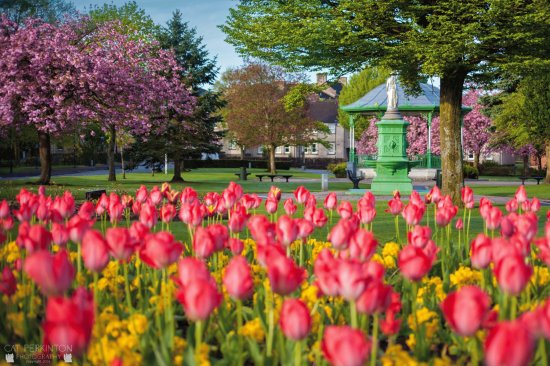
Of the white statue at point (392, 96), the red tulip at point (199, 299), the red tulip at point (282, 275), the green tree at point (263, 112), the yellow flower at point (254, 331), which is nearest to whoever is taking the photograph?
the red tulip at point (199, 299)

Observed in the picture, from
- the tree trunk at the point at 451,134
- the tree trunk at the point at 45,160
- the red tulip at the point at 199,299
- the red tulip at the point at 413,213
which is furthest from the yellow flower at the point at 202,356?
the tree trunk at the point at 45,160

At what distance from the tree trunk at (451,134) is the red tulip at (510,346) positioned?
1822 centimetres

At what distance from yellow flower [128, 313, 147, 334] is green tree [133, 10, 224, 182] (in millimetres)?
36832

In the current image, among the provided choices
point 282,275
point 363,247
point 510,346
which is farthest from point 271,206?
point 510,346

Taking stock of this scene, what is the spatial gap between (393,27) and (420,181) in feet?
79.1

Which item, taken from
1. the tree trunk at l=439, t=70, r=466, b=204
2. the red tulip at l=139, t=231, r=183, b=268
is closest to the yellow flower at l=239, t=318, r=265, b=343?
the red tulip at l=139, t=231, r=183, b=268

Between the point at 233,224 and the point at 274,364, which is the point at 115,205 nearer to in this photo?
the point at 233,224

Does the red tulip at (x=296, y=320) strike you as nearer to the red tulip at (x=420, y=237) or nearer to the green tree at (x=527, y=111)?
the red tulip at (x=420, y=237)

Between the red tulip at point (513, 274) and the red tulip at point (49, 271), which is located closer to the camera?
the red tulip at point (49, 271)

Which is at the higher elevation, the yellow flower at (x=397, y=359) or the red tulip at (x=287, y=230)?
the red tulip at (x=287, y=230)

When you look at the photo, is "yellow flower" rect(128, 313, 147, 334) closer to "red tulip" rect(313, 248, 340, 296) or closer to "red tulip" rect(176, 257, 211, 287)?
"red tulip" rect(176, 257, 211, 287)

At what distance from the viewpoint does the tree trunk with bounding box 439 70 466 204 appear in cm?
1952

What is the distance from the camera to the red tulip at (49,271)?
2.33 m

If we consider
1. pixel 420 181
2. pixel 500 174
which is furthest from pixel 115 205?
pixel 500 174
